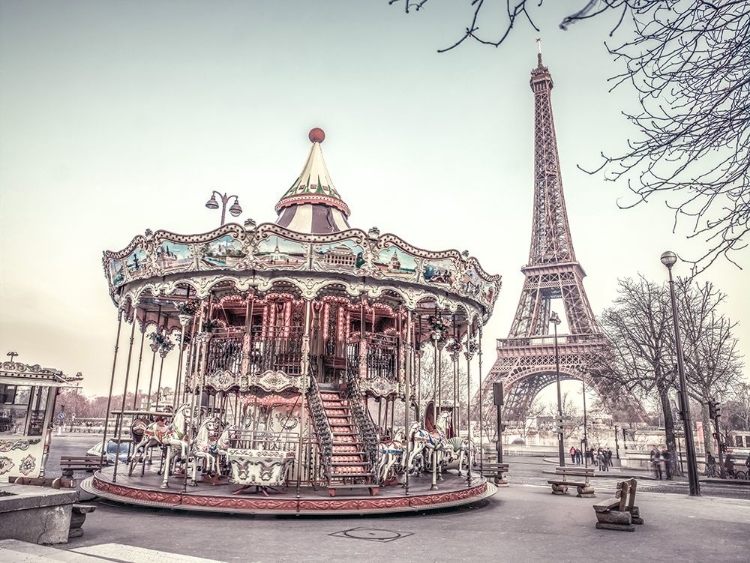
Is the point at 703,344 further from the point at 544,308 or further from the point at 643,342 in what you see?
the point at 544,308

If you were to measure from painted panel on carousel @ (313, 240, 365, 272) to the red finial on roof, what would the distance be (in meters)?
7.46

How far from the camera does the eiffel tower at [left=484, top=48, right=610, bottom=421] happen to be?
2000 inches

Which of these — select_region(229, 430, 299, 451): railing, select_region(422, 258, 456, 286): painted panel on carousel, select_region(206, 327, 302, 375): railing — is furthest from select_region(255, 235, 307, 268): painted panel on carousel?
select_region(229, 430, 299, 451): railing

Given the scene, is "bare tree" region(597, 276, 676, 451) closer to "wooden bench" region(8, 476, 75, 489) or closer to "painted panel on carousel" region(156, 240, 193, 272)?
"painted panel on carousel" region(156, 240, 193, 272)

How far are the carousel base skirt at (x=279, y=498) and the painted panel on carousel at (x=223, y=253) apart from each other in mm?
5242

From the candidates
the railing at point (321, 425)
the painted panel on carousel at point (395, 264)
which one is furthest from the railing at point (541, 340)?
the railing at point (321, 425)

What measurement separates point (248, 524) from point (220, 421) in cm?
637

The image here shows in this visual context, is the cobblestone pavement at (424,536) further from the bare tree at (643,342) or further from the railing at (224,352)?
the bare tree at (643,342)

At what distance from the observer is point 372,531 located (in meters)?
9.30

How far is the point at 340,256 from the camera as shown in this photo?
13.1 metres

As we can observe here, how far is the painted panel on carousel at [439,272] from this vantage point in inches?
544

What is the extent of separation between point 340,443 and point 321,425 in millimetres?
870

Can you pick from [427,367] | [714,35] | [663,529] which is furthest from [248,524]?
[427,367]

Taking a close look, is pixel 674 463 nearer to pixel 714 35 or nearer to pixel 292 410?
pixel 292 410
